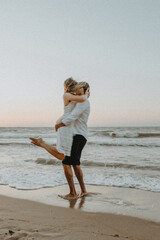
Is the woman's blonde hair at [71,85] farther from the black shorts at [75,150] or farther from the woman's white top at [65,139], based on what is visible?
the black shorts at [75,150]

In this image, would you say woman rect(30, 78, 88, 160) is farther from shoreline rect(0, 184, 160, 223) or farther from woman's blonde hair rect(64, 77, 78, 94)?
shoreline rect(0, 184, 160, 223)

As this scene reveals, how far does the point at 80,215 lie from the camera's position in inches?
113

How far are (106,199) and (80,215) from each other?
3.00 ft

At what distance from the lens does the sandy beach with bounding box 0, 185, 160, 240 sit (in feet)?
7.29

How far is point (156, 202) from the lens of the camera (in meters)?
3.47

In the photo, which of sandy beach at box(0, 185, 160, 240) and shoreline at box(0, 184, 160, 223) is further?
shoreline at box(0, 184, 160, 223)

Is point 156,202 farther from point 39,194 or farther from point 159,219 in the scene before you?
point 39,194

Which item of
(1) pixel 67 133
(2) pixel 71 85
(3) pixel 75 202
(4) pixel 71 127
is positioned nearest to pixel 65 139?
(1) pixel 67 133

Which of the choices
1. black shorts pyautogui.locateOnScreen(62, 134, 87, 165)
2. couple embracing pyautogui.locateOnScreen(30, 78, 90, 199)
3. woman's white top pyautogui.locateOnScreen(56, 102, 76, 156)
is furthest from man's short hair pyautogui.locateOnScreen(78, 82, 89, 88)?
black shorts pyautogui.locateOnScreen(62, 134, 87, 165)

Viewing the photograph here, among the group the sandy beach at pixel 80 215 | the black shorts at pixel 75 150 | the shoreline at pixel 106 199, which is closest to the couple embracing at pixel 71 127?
the black shorts at pixel 75 150

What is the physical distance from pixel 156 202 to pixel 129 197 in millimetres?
455

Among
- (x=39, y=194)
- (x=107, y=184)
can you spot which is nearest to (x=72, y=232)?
(x=39, y=194)

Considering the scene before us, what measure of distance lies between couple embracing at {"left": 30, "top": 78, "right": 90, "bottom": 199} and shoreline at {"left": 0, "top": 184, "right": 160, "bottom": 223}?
27 cm

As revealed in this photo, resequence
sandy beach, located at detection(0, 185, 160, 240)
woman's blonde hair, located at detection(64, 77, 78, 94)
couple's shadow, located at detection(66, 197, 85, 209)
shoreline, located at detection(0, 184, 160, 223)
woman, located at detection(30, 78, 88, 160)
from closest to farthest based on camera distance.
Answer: sandy beach, located at detection(0, 185, 160, 240)
shoreline, located at detection(0, 184, 160, 223)
couple's shadow, located at detection(66, 197, 85, 209)
woman, located at detection(30, 78, 88, 160)
woman's blonde hair, located at detection(64, 77, 78, 94)
